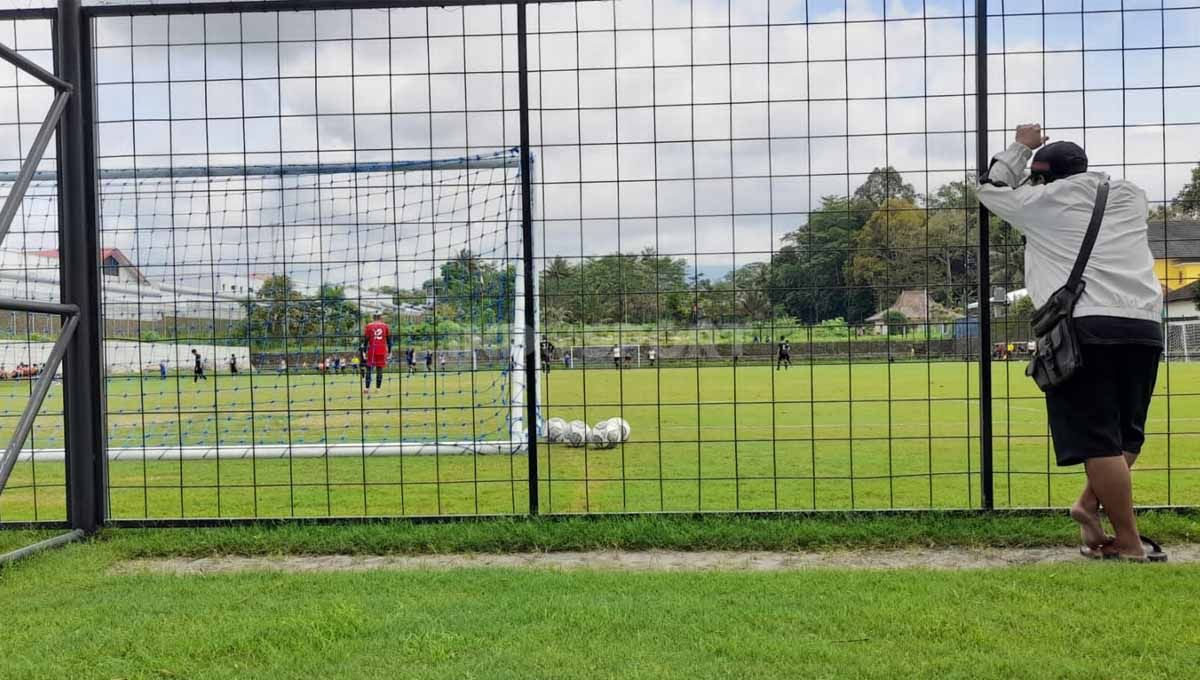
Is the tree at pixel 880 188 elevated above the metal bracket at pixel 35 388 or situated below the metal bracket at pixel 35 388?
above

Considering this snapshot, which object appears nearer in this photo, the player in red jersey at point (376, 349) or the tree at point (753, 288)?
the tree at point (753, 288)

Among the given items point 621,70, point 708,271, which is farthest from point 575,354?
point 621,70

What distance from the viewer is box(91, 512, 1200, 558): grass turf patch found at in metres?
4.67

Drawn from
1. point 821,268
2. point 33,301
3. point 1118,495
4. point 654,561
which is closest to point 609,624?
point 654,561

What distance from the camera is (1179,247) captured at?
18.5 feet

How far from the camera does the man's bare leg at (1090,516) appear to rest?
168 inches

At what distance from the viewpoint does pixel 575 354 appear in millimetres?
7609

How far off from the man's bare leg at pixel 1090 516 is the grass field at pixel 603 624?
354 mm

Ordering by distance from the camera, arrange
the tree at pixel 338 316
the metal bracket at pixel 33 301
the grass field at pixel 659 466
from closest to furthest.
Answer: the metal bracket at pixel 33 301
the grass field at pixel 659 466
the tree at pixel 338 316

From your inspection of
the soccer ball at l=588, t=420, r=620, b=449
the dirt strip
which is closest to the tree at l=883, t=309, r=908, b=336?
the dirt strip

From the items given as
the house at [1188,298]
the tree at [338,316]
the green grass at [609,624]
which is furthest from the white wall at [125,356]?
the house at [1188,298]

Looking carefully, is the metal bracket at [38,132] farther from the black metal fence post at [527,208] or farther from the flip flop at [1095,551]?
the flip flop at [1095,551]

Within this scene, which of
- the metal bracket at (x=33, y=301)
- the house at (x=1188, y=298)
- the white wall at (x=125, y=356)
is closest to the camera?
the metal bracket at (x=33, y=301)

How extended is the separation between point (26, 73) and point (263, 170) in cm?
507
